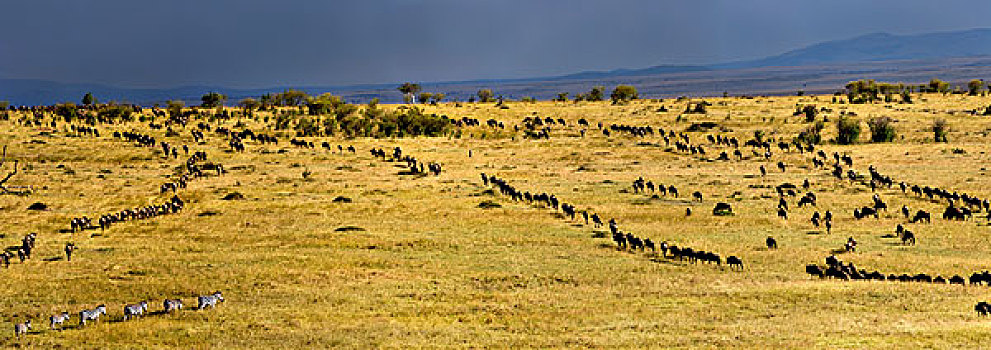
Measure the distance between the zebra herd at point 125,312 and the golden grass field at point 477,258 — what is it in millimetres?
293

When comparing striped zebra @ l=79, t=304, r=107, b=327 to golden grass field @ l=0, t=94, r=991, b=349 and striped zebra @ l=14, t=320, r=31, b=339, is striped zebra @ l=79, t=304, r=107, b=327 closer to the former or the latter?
golden grass field @ l=0, t=94, r=991, b=349

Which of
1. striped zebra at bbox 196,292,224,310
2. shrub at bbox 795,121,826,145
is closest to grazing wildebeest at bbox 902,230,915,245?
striped zebra at bbox 196,292,224,310

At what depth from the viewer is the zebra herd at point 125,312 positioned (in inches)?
963

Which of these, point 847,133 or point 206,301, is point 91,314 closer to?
point 206,301

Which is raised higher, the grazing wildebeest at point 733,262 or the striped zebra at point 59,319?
the striped zebra at point 59,319

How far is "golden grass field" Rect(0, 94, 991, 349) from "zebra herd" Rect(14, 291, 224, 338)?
29 centimetres

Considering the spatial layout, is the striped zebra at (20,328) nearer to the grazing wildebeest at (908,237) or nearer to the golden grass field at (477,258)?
the golden grass field at (477,258)

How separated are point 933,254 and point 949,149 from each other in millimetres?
38133

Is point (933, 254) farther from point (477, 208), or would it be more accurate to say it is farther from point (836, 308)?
point (477, 208)

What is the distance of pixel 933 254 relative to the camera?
34500 mm

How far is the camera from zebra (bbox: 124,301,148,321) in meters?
25.4

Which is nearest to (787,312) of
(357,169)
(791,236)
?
(791,236)

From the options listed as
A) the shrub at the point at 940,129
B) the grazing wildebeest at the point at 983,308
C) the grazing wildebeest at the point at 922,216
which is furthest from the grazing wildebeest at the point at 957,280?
the shrub at the point at 940,129

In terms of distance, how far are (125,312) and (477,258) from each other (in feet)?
40.2
